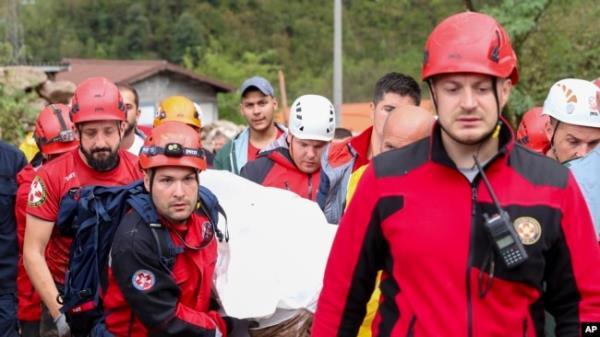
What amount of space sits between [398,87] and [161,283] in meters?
2.44

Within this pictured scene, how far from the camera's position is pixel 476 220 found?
135 inches

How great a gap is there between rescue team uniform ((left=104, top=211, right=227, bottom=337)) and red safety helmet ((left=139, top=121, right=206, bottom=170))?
0.30 meters

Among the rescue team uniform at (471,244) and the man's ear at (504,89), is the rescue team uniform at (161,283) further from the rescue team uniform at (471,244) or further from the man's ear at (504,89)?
the man's ear at (504,89)

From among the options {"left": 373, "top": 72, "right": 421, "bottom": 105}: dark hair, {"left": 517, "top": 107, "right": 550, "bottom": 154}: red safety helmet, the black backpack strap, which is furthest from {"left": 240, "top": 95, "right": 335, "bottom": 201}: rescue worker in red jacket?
the black backpack strap

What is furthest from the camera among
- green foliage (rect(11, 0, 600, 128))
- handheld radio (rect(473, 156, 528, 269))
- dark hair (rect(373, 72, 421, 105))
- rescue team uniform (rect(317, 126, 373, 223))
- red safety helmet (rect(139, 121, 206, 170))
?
green foliage (rect(11, 0, 600, 128))

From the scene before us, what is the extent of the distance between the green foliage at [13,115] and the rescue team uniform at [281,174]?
495 inches

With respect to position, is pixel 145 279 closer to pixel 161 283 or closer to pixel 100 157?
pixel 161 283

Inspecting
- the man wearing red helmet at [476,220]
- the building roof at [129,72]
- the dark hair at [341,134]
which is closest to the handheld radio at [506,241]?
the man wearing red helmet at [476,220]

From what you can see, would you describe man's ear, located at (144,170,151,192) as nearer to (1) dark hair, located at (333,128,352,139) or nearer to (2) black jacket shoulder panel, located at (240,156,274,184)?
(2) black jacket shoulder panel, located at (240,156,274,184)

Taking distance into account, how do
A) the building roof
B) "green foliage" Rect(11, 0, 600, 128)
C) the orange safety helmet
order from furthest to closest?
1. "green foliage" Rect(11, 0, 600, 128)
2. the building roof
3. the orange safety helmet

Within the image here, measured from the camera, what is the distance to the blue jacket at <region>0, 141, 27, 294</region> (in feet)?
22.6

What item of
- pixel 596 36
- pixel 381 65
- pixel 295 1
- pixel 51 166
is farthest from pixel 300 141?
pixel 295 1

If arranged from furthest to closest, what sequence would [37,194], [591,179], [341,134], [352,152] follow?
[341,134] → [352,152] → [37,194] → [591,179]

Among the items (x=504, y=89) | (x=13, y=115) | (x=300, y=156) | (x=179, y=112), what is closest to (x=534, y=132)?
(x=300, y=156)
